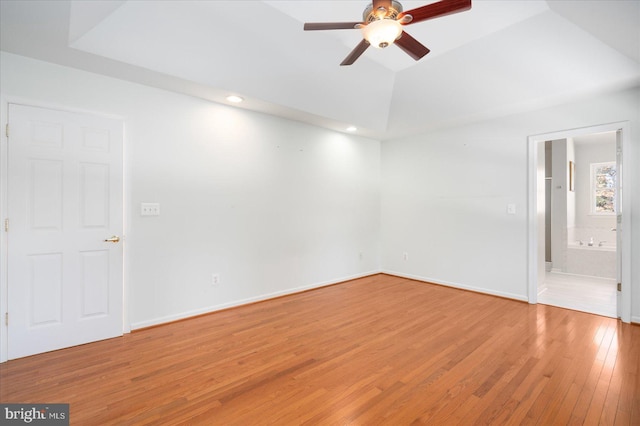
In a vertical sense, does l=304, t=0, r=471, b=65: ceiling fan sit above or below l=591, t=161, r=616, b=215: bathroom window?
above

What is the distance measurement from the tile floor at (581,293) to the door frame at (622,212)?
0.26 m

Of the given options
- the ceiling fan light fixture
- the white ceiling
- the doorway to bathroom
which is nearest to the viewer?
the ceiling fan light fixture

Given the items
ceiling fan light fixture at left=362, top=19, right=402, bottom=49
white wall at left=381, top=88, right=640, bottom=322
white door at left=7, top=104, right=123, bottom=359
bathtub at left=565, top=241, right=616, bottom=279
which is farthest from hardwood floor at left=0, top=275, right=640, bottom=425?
bathtub at left=565, top=241, right=616, bottom=279

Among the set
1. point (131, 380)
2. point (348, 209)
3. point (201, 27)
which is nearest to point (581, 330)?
point (348, 209)

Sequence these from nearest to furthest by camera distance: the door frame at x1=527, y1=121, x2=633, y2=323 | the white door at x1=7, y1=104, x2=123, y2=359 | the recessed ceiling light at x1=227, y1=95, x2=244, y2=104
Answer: the white door at x1=7, y1=104, x2=123, y2=359, the door frame at x1=527, y1=121, x2=633, y2=323, the recessed ceiling light at x1=227, y1=95, x2=244, y2=104

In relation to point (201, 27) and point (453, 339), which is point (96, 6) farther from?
point (453, 339)

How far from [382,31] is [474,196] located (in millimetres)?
3427

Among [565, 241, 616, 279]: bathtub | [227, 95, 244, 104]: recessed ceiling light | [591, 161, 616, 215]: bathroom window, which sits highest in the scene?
[227, 95, 244, 104]: recessed ceiling light

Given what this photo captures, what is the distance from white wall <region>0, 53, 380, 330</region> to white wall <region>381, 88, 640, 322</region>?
114cm

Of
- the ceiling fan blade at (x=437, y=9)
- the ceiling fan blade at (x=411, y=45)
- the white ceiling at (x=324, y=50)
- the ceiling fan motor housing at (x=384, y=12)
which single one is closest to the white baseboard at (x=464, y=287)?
the white ceiling at (x=324, y=50)

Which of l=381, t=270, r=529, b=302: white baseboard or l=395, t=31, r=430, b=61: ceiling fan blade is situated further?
l=381, t=270, r=529, b=302: white baseboard

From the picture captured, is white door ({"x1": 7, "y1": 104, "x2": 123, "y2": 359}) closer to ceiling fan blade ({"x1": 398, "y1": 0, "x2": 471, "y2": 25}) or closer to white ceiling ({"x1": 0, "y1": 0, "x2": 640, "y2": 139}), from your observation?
white ceiling ({"x1": 0, "y1": 0, "x2": 640, "y2": 139})

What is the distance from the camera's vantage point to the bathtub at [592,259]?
17.5 feet

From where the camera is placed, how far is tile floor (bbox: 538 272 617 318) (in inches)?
149
